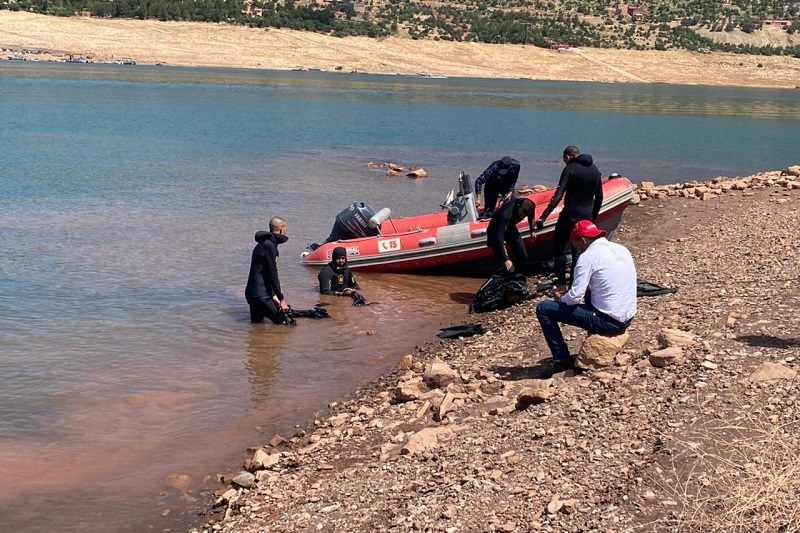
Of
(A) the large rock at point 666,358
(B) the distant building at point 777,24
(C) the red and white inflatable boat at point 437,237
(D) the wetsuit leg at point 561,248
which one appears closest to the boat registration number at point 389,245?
(C) the red and white inflatable boat at point 437,237

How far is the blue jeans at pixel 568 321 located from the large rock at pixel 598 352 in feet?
0.26

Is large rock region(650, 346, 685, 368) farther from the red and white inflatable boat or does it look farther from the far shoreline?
the far shoreline

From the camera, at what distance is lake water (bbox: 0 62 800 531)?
7805 millimetres

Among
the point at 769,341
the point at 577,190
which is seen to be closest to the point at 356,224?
the point at 577,190

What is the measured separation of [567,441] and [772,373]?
5.14 ft

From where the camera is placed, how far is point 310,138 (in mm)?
33312

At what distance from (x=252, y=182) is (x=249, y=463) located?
16.3m

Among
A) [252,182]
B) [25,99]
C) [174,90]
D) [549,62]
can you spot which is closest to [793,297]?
[252,182]

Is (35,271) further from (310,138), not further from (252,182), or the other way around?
(310,138)

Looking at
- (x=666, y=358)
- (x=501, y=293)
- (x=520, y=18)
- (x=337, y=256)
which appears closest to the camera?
(x=666, y=358)

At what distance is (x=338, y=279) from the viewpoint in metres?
12.9

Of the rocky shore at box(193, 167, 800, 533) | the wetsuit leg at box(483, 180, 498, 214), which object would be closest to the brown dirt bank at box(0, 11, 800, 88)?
the wetsuit leg at box(483, 180, 498, 214)

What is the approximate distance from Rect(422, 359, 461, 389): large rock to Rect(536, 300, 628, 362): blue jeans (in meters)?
0.91

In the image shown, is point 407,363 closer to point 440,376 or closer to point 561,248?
point 440,376
